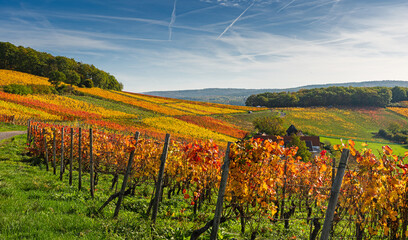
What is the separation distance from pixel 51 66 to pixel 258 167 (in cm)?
10422

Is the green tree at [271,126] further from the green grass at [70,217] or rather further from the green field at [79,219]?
the green grass at [70,217]

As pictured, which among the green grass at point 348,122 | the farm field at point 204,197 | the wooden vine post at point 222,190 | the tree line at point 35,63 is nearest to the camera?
the farm field at point 204,197

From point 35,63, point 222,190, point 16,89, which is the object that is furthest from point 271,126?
point 35,63

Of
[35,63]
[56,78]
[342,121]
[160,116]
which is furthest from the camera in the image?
[342,121]

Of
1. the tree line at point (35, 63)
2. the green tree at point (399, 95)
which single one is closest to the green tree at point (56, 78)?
the tree line at point (35, 63)

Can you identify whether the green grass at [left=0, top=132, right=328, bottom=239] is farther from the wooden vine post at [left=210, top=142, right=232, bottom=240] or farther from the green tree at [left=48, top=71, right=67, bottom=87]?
the green tree at [left=48, top=71, right=67, bottom=87]

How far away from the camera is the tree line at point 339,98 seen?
111m

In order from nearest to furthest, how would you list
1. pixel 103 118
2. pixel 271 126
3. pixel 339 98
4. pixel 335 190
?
pixel 335 190
pixel 103 118
pixel 271 126
pixel 339 98

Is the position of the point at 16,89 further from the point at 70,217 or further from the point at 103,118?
the point at 70,217

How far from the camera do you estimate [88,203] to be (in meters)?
7.25

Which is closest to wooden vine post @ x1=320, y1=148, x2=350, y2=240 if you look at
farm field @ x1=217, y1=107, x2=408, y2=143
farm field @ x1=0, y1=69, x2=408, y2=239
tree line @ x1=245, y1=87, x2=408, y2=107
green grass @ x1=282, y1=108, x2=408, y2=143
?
farm field @ x1=0, y1=69, x2=408, y2=239

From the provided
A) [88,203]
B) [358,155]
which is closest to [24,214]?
[88,203]

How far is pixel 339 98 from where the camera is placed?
116062 millimetres

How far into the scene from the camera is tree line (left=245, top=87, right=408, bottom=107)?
11081 cm
